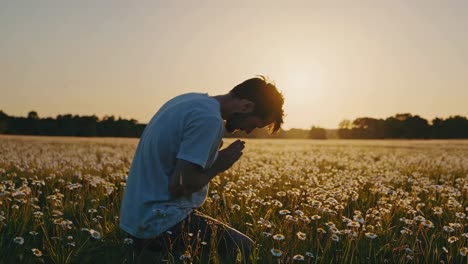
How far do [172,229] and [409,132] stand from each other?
84575 millimetres

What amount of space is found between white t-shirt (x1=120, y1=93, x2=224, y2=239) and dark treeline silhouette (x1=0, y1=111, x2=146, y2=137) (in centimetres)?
7317

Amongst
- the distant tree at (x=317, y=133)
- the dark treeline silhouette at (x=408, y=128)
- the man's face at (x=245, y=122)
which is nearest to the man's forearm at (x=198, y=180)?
the man's face at (x=245, y=122)

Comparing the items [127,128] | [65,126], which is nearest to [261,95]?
[127,128]

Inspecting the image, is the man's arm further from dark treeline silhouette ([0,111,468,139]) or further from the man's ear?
dark treeline silhouette ([0,111,468,139])

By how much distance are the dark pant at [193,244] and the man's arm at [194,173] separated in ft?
1.75

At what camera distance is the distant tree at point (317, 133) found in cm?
9150

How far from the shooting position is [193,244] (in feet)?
16.8

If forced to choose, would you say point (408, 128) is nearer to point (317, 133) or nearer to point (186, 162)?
point (317, 133)

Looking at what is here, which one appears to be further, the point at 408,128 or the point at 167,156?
the point at 408,128

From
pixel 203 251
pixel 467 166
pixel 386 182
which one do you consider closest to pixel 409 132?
pixel 467 166

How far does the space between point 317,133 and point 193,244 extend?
289ft

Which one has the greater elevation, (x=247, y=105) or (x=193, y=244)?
(x=247, y=105)

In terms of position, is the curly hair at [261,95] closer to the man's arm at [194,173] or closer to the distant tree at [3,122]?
the man's arm at [194,173]

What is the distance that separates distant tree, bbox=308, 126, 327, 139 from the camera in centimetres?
9150
